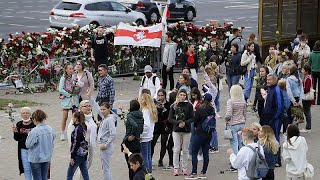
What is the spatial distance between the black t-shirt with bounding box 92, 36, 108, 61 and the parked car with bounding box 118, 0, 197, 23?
58.6 feet

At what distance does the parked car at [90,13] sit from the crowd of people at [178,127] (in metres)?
17.7

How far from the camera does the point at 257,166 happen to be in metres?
13.7

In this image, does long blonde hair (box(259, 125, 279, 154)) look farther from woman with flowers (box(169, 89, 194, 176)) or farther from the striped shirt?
the striped shirt

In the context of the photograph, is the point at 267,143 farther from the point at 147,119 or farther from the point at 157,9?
the point at 157,9

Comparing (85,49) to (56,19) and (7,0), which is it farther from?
(7,0)

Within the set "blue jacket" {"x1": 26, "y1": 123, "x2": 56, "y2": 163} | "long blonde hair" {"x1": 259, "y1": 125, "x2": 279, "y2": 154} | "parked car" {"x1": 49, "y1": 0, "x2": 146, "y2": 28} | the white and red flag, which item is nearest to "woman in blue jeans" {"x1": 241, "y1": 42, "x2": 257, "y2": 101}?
the white and red flag

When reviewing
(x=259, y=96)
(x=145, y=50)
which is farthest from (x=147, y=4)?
(x=259, y=96)

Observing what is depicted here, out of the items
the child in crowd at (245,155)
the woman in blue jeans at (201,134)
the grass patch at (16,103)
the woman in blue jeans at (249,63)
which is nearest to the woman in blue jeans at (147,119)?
the woman in blue jeans at (201,134)

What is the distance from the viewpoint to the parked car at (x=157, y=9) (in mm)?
43906

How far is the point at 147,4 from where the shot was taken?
44031 mm

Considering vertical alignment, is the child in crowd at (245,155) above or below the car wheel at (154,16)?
→ below

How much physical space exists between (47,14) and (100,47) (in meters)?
21.5

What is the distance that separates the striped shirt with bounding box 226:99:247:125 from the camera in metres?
16.7

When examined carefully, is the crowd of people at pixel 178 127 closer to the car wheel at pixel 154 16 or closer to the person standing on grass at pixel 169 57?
the person standing on grass at pixel 169 57
